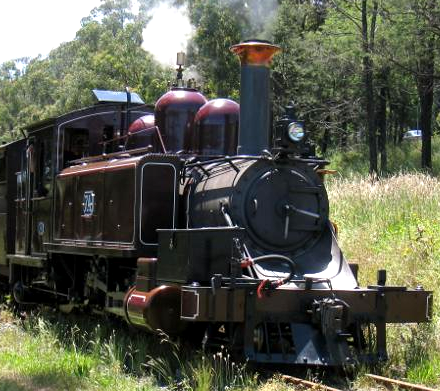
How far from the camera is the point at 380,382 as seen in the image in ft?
20.4

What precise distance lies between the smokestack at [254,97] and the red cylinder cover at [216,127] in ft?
1.91

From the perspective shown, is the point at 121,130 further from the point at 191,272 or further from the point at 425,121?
the point at 425,121

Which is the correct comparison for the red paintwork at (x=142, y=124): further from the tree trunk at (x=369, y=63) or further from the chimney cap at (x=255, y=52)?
the tree trunk at (x=369, y=63)

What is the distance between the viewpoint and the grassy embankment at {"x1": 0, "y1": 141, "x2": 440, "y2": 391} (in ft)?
21.2

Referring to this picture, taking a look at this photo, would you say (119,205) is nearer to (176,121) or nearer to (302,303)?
(176,121)

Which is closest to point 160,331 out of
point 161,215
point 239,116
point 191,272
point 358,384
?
point 191,272

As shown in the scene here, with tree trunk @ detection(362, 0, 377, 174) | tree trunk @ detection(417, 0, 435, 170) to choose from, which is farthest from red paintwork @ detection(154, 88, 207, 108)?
tree trunk @ detection(362, 0, 377, 174)

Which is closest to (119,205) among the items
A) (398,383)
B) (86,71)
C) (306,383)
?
(306,383)

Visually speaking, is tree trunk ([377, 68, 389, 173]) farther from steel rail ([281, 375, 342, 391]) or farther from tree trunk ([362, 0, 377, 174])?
steel rail ([281, 375, 342, 391])

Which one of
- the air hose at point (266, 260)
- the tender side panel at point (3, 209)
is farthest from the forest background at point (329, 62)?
the air hose at point (266, 260)

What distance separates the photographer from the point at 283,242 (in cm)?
724

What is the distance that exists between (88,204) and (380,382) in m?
3.99

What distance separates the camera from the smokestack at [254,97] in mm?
7477

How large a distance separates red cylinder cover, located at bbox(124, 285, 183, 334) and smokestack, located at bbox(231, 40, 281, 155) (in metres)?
1.70
